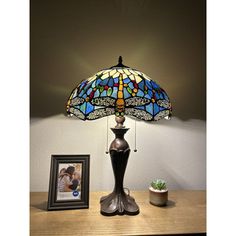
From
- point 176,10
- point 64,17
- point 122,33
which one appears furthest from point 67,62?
point 176,10

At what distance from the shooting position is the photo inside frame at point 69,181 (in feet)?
3.03

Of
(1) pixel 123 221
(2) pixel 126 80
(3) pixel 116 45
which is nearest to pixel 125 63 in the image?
(3) pixel 116 45

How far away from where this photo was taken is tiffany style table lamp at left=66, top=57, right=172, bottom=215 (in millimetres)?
745

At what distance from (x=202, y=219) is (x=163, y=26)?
1007 millimetres

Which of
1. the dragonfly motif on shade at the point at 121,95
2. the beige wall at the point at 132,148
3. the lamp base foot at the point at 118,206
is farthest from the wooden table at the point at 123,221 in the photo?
the dragonfly motif on shade at the point at 121,95

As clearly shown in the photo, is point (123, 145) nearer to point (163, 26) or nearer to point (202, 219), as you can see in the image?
point (202, 219)

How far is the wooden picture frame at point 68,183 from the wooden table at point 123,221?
3 centimetres

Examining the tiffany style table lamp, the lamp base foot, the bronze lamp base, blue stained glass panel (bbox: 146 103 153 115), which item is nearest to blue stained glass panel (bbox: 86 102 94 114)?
the tiffany style table lamp

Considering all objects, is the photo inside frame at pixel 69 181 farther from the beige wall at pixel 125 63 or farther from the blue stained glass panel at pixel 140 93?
the blue stained glass panel at pixel 140 93

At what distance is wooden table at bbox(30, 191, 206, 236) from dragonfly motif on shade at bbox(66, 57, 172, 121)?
1.35ft

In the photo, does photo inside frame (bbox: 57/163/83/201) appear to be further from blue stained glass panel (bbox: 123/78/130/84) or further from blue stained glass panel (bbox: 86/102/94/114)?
blue stained glass panel (bbox: 123/78/130/84)

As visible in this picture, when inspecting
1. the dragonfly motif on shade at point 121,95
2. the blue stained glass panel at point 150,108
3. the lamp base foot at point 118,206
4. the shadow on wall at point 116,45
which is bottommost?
the lamp base foot at point 118,206

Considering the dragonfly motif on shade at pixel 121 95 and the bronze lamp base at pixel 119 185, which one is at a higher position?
the dragonfly motif on shade at pixel 121 95
